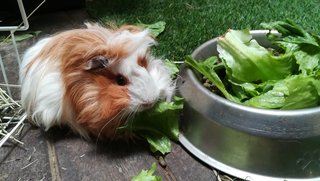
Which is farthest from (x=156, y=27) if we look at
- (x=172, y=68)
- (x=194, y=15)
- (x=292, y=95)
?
(x=292, y=95)

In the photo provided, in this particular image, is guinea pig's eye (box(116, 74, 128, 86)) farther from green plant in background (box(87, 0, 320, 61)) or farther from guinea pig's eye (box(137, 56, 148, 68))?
green plant in background (box(87, 0, 320, 61))

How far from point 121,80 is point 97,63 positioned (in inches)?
3.3

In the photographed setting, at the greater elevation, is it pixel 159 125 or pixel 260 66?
pixel 260 66

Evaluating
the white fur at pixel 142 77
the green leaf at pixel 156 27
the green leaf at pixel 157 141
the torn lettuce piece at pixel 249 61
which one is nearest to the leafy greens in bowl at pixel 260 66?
the torn lettuce piece at pixel 249 61

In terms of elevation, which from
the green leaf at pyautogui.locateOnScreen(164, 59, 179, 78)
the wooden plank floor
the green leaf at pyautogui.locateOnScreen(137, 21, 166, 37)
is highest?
the green leaf at pyautogui.locateOnScreen(164, 59, 179, 78)

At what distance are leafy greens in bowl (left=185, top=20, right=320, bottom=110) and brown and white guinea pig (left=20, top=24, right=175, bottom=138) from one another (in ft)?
0.61

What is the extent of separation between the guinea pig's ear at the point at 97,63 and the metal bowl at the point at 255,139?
28 cm

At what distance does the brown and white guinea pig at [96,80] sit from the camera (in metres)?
1.16

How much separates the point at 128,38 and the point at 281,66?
Result: 487 mm

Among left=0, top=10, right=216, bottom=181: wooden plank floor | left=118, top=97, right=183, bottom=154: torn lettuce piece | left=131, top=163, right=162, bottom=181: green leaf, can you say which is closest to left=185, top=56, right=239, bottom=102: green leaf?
left=118, top=97, right=183, bottom=154: torn lettuce piece

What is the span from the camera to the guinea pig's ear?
116 cm

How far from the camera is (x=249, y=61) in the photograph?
1.27m

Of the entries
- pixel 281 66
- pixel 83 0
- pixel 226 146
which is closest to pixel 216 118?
pixel 226 146

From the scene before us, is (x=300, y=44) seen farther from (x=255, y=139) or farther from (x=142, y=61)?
(x=142, y=61)
